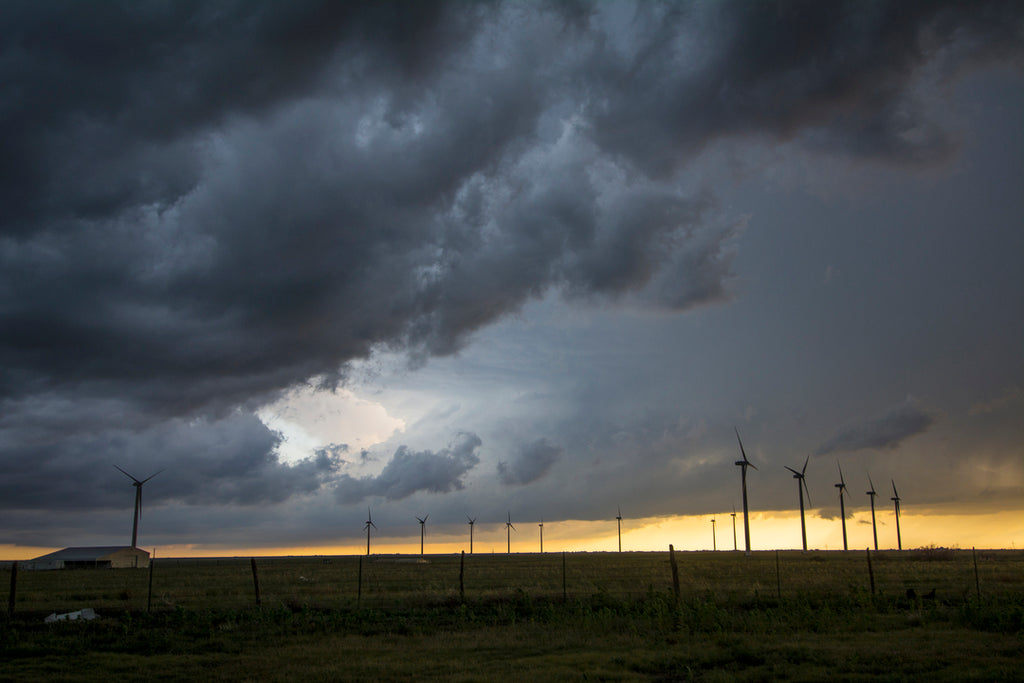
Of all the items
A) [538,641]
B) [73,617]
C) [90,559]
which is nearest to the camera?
[538,641]

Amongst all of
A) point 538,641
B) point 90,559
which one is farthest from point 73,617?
point 90,559

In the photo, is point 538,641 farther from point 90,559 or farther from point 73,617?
point 90,559

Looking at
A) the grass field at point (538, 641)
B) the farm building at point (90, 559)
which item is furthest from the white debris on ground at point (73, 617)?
the farm building at point (90, 559)

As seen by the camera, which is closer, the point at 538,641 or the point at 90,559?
the point at 538,641

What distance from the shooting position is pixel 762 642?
67.9ft

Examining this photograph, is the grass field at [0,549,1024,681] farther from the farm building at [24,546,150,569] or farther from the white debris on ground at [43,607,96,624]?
the farm building at [24,546,150,569]

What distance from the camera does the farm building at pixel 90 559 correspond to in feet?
412

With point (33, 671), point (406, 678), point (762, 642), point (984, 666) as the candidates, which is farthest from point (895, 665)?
point (33, 671)

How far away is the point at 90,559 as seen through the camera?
131 meters

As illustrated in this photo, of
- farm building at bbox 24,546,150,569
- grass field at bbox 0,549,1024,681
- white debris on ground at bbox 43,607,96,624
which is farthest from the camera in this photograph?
farm building at bbox 24,546,150,569

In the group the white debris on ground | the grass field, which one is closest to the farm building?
the grass field

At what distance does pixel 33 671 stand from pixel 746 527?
11016 centimetres

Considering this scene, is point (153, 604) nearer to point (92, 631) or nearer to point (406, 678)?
point (92, 631)

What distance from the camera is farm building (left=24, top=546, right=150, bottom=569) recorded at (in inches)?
4947
